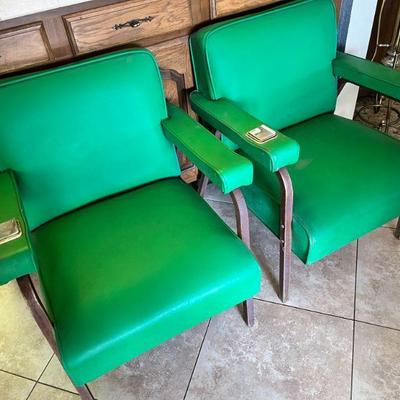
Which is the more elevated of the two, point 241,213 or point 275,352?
point 241,213

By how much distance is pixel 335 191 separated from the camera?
1.18 m

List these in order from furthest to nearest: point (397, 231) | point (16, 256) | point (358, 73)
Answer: point (397, 231), point (358, 73), point (16, 256)

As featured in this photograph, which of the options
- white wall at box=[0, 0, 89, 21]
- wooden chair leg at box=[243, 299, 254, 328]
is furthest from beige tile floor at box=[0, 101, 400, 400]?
white wall at box=[0, 0, 89, 21]

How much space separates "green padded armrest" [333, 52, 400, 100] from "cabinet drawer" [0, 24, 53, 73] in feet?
3.44

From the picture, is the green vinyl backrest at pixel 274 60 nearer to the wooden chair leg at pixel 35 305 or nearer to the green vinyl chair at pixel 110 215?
the green vinyl chair at pixel 110 215

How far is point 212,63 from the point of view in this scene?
125 cm

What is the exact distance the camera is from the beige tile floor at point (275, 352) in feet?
3.97

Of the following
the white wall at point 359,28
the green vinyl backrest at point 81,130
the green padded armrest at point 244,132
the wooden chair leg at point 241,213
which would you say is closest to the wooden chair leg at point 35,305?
the green vinyl backrest at point 81,130

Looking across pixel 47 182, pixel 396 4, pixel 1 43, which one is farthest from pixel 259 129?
pixel 396 4

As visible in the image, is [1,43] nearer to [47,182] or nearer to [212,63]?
[47,182]

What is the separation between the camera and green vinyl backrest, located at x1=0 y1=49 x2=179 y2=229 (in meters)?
1.07

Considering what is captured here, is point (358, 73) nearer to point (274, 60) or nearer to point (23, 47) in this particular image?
point (274, 60)

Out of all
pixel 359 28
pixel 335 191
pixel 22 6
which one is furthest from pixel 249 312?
pixel 359 28

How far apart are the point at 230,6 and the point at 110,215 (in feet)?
2.79
